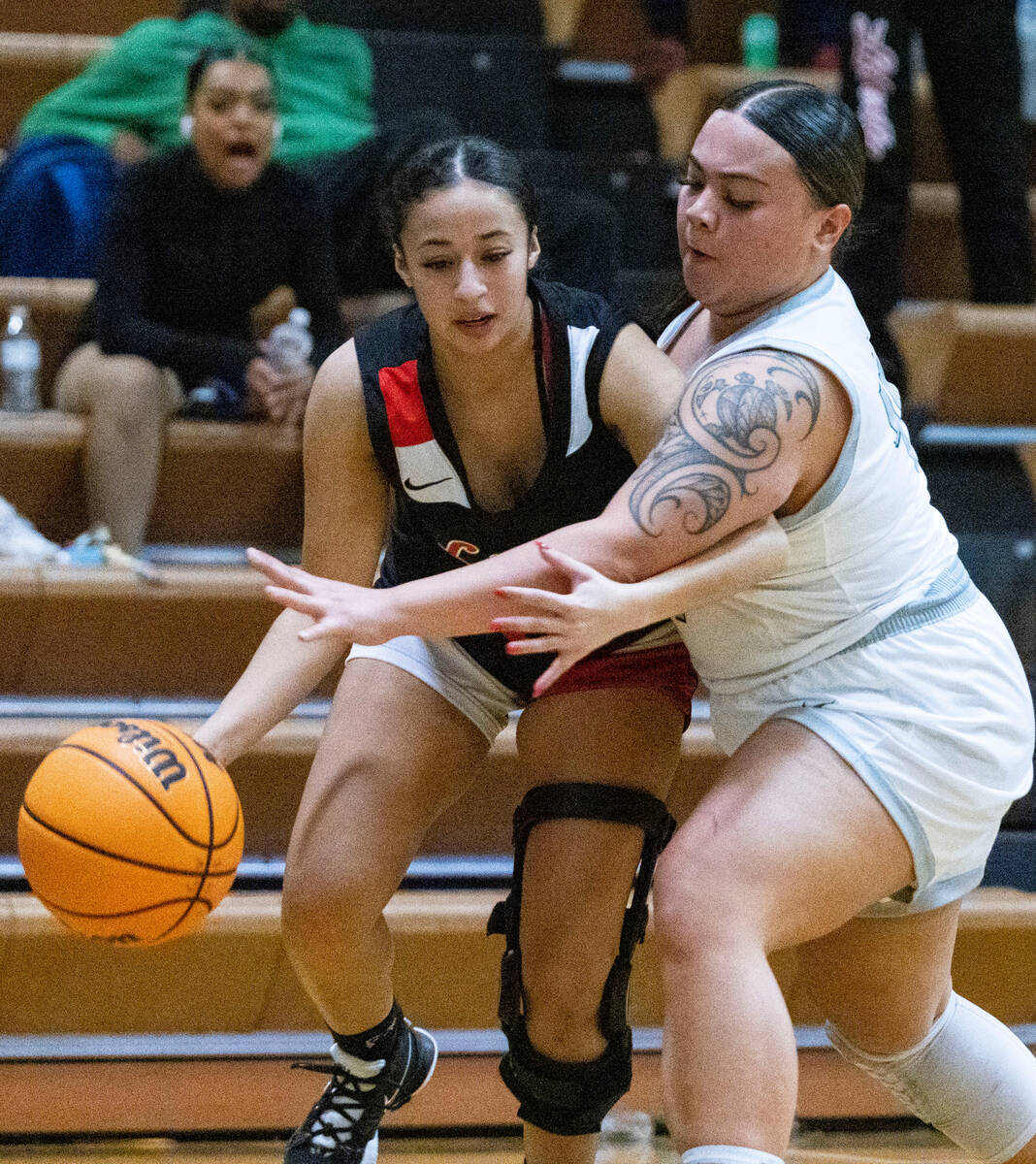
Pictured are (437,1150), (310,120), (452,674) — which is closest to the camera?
(452,674)

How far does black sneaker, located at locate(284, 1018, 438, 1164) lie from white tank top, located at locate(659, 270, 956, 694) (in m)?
0.82

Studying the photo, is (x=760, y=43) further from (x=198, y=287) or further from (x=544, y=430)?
(x=544, y=430)

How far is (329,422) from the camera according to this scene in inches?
81.0

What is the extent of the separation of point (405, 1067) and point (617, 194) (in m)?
2.92

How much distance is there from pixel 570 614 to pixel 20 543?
6.90 feet

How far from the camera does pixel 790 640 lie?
187 centimetres

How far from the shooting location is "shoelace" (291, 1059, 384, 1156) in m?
2.24

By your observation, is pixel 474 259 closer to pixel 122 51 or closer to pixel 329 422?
pixel 329 422

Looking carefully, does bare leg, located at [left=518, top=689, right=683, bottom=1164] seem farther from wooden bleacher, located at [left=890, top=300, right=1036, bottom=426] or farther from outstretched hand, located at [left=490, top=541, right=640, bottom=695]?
wooden bleacher, located at [left=890, top=300, right=1036, bottom=426]

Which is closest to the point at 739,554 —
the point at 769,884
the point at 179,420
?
the point at 769,884

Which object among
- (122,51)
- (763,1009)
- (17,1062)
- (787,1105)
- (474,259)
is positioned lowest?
(17,1062)

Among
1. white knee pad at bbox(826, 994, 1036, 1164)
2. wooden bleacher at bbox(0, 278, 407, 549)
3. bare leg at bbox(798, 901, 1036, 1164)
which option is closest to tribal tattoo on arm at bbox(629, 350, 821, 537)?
bare leg at bbox(798, 901, 1036, 1164)

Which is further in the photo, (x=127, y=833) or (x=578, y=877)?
(x=578, y=877)

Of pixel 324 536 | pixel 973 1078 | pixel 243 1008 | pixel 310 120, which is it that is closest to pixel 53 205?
pixel 310 120
